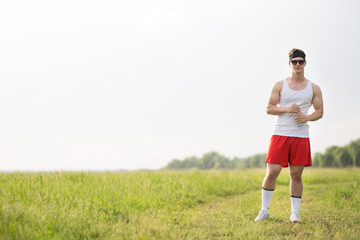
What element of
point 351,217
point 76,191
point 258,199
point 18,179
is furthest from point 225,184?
point 18,179

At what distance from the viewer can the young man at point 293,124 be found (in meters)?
5.12

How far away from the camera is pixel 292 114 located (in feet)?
17.0

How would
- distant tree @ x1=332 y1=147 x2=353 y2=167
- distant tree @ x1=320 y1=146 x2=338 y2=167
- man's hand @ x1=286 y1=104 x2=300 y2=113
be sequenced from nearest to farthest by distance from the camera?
Result: man's hand @ x1=286 y1=104 x2=300 y2=113 → distant tree @ x1=332 y1=147 x2=353 y2=167 → distant tree @ x1=320 y1=146 x2=338 y2=167

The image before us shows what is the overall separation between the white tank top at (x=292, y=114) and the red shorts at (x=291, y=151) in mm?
95

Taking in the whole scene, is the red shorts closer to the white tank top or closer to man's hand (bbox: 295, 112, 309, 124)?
the white tank top

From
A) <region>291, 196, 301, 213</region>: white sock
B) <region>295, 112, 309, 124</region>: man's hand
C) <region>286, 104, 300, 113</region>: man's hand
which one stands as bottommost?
<region>291, 196, 301, 213</region>: white sock

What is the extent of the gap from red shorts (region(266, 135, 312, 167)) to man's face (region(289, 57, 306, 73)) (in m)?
1.12

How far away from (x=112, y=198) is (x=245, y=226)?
2.34 m

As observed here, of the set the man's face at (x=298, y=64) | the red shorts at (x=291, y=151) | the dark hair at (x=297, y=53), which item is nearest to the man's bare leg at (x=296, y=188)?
the red shorts at (x=291, y=151)

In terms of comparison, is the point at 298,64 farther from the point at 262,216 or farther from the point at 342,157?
the point at 342,157

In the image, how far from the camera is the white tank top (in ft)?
17.0

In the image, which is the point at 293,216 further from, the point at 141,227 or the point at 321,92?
the point at 141,227

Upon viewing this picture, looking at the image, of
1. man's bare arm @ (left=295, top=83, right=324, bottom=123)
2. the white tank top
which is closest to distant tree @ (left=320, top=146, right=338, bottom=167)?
man's bare arm @ (left=295, top=83, right=324, bottom=123)

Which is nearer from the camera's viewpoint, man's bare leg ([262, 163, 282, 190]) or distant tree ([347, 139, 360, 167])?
man's bare leg ([262, 163, 282, 190])
